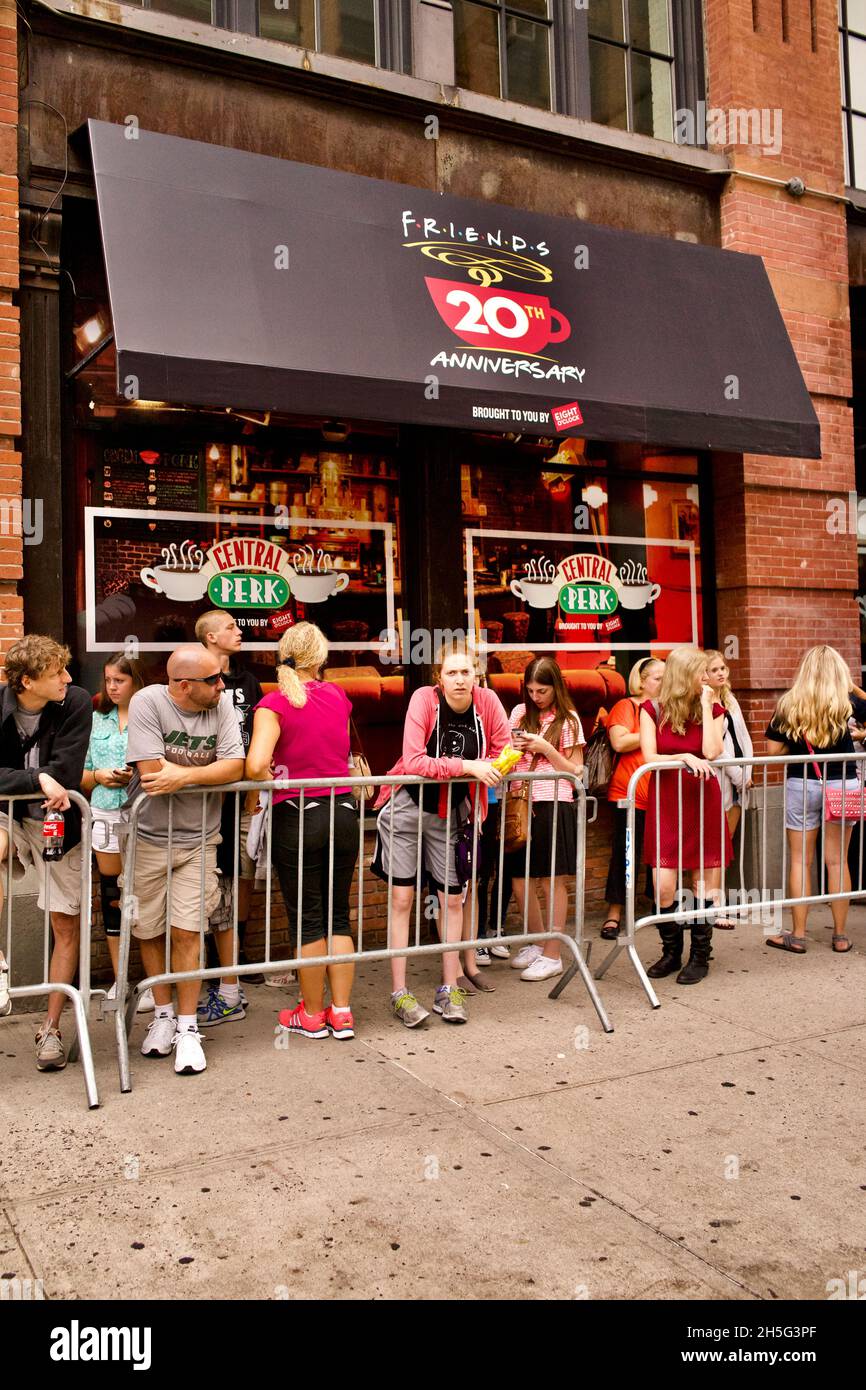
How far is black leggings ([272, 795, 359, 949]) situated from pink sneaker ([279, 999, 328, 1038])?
384 millimetres

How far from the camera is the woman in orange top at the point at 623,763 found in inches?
288

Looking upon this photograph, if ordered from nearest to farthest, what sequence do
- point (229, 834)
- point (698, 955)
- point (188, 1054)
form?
point (188, 1054) < point (229, 834) < point (698, 955)

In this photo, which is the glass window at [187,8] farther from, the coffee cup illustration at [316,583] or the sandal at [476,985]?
the sandal at [476,985]

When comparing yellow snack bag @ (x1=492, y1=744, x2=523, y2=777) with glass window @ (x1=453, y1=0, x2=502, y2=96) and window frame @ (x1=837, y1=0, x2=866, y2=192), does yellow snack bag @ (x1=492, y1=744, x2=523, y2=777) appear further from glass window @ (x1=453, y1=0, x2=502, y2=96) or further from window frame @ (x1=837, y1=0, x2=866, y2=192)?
window frame @ (x1=837, y1=0, x2=866, y2=192)

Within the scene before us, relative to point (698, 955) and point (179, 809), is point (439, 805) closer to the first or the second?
point (179, 809)

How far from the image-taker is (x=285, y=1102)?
177 inches

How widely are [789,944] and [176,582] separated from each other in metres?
4.61

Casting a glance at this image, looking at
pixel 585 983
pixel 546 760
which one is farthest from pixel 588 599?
pixel 585 983

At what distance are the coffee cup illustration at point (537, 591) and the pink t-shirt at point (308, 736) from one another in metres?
3.09

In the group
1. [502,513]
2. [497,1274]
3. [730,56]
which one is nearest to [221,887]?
[497,1274]

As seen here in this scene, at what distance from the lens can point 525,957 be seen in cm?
668

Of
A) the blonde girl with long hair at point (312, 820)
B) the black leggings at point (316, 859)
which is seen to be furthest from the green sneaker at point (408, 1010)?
the black leggings at point (316, 859)

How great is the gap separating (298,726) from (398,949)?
123 cm

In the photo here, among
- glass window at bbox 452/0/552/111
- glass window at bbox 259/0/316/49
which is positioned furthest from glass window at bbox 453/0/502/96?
glass window at bbox 259/0/316/49
